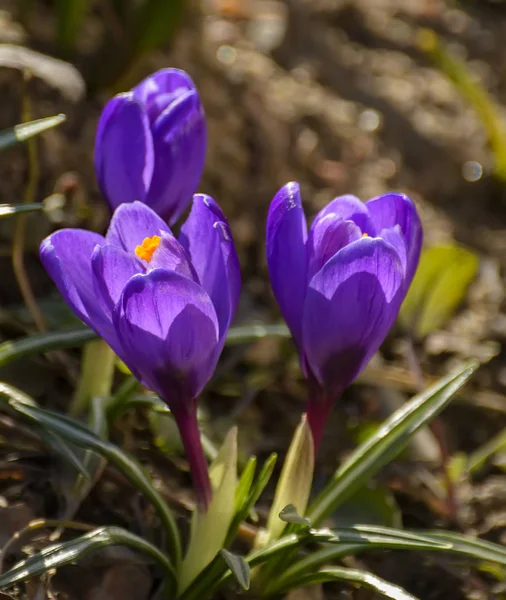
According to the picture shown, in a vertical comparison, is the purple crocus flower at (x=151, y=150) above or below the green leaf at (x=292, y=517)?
above

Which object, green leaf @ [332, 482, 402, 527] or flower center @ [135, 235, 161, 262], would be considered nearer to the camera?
flower center @ [135, 235, 161, 262]

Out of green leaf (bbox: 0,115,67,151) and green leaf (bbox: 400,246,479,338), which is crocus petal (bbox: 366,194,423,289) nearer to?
green leaf (bbox: 0,115,67,151)

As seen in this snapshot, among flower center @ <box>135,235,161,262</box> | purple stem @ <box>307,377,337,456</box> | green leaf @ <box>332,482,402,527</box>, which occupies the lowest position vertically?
green leaf @ <box>332,482,402,527</box>

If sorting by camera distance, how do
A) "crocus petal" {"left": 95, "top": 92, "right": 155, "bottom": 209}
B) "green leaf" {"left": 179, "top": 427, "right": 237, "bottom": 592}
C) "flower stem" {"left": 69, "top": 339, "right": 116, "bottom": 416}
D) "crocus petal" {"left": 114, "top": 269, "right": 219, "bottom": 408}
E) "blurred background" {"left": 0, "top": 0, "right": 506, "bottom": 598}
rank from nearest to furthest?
A: "crocus petal" {"left": 114, "top": 269, "right": 219, "bottom": 408}, "green leaf" {"left": 179, "top": 427, "right": 237, "bottom": 592}, "crocus petal" {"left": 95, "top": 92, "right": 155, "bottom": 209}, "flower stem" {"left": 69, "top": 339, "right": 116, "bottom": 416}, "blurred background" {"left": 0, "top": 0, "right": 506, "bottom": 598}

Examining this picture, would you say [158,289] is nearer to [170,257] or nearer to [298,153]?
[170,257]

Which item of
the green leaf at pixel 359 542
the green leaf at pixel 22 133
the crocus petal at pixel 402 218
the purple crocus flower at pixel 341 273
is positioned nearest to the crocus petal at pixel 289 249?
the purple crocus flower at pixel 341 273

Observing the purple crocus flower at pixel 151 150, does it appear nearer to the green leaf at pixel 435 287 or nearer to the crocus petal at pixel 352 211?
the crocus petal at pixel 352 211

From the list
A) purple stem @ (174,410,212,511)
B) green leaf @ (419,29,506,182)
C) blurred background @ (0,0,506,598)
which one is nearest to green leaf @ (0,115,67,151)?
blurred background @ (0,0,506,598)
